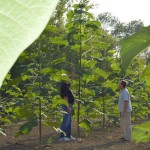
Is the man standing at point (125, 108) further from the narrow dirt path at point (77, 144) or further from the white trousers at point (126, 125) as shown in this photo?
the narrow dirt path at point (77, 144)

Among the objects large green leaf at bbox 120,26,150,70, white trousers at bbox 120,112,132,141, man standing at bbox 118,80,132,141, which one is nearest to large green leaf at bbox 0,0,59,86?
large green leaf at bbox 120,26,150,70

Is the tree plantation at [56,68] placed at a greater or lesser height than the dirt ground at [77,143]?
greater

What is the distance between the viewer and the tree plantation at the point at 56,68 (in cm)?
14

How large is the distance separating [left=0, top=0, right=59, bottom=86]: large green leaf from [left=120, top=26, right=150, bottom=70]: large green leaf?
335 millimetres

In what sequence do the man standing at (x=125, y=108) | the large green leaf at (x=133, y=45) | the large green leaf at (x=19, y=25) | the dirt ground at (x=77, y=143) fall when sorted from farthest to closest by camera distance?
the man standing at (x=125, y=108) < the dirt ground at (x=77, y=143) < the large green leaf at (x=133, y=45) < the large green leaf at (x=19, y=25)

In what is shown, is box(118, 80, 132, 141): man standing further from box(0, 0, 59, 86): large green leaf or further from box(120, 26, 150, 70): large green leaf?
box(0, 0, 59, 86): large green leaf

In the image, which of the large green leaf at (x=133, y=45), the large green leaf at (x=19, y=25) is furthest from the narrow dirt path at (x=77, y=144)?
the large green leaf at (x=19, y=25)

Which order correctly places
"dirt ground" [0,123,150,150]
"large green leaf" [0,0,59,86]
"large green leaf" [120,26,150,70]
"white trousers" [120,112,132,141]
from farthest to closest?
"white trousers" [120,112,132,141] → "dirt ground" [0,123,150,150] → "large green leaf" [120,26,150,70] → "large green leaf" [0,0,59,86]

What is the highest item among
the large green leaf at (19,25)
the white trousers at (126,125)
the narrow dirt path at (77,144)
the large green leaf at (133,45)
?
the large green leaf at (133,45)

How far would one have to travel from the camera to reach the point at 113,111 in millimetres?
9812

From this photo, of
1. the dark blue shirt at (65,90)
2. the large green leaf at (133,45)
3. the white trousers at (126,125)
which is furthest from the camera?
the white trousers at (126,125)

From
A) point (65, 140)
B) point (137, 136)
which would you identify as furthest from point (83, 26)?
point (137, 136)

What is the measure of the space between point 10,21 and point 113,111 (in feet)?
32.0

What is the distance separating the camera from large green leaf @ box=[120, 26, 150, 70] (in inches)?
18.9
